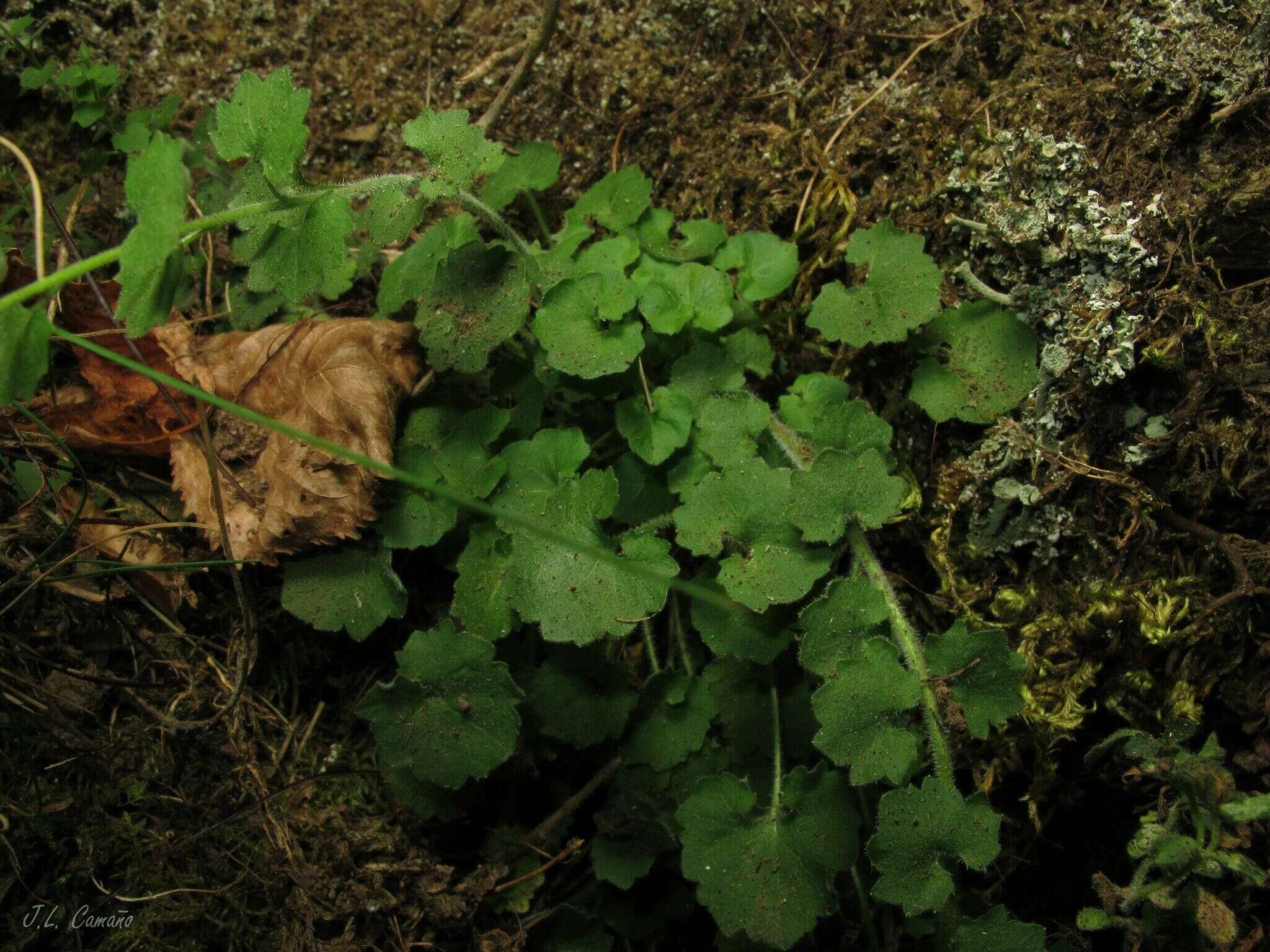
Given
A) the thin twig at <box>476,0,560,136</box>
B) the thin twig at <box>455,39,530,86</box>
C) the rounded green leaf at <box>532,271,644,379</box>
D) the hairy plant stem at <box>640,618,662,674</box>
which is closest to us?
the rounded green leaf at <box>532,271,644,379</box>

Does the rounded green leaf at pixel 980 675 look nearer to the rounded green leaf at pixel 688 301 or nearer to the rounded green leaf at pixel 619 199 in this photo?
the rounded green leaf at pixel 688 301

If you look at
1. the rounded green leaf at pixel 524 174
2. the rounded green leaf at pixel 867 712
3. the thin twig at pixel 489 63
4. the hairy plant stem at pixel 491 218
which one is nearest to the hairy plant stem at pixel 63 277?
the hairy plant stem at pixel 491 218

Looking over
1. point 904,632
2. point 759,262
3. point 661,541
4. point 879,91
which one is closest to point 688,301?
point 759,262

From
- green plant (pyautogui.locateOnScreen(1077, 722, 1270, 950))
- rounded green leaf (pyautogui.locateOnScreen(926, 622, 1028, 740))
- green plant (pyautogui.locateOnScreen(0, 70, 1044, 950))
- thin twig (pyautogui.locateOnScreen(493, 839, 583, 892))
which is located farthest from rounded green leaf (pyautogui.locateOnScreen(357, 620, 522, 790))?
green plant (pyautogui.locateOnScreen(1077, 722, 1270, 950))

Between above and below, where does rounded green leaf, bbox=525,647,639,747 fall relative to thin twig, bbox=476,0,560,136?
below

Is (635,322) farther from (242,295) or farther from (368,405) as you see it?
(242,295)

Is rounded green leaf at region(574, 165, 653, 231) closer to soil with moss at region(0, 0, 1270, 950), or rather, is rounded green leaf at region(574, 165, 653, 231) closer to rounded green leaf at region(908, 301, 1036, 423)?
A: soil with moss at region(0, 0, 1270, 950)

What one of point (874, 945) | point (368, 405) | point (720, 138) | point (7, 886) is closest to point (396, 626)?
point (368, 405)
